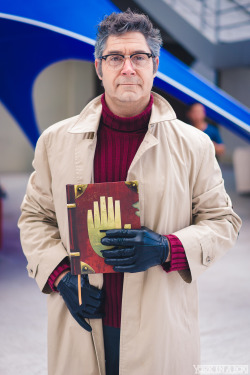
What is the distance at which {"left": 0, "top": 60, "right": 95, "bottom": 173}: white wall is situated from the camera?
11.8m

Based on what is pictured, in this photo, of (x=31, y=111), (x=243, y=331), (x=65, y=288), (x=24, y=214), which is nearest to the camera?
(x=65, y=288)

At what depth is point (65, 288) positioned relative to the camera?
4.16ft

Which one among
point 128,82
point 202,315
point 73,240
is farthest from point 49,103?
point 73,240

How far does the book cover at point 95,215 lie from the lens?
1148 millimetres

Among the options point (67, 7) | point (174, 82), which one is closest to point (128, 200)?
point (174, 82)

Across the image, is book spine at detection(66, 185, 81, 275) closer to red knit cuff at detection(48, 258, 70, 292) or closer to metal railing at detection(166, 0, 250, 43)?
red knit cuff at detection(48, 258, 70, 292)

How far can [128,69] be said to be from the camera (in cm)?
121

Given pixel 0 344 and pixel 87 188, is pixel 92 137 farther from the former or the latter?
pixel 0 344

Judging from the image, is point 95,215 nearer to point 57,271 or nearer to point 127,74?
point 57,271

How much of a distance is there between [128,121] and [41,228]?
44 centimetres

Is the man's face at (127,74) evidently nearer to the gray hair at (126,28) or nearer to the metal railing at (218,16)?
the gray hair at (126,28)

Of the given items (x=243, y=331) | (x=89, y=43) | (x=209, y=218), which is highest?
(x=89, y=43)

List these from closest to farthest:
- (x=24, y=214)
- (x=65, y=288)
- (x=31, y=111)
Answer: (x=65, y=288) < (x=24, y=214) < (x=31, y=111)

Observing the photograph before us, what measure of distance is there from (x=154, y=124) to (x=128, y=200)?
29 cm
